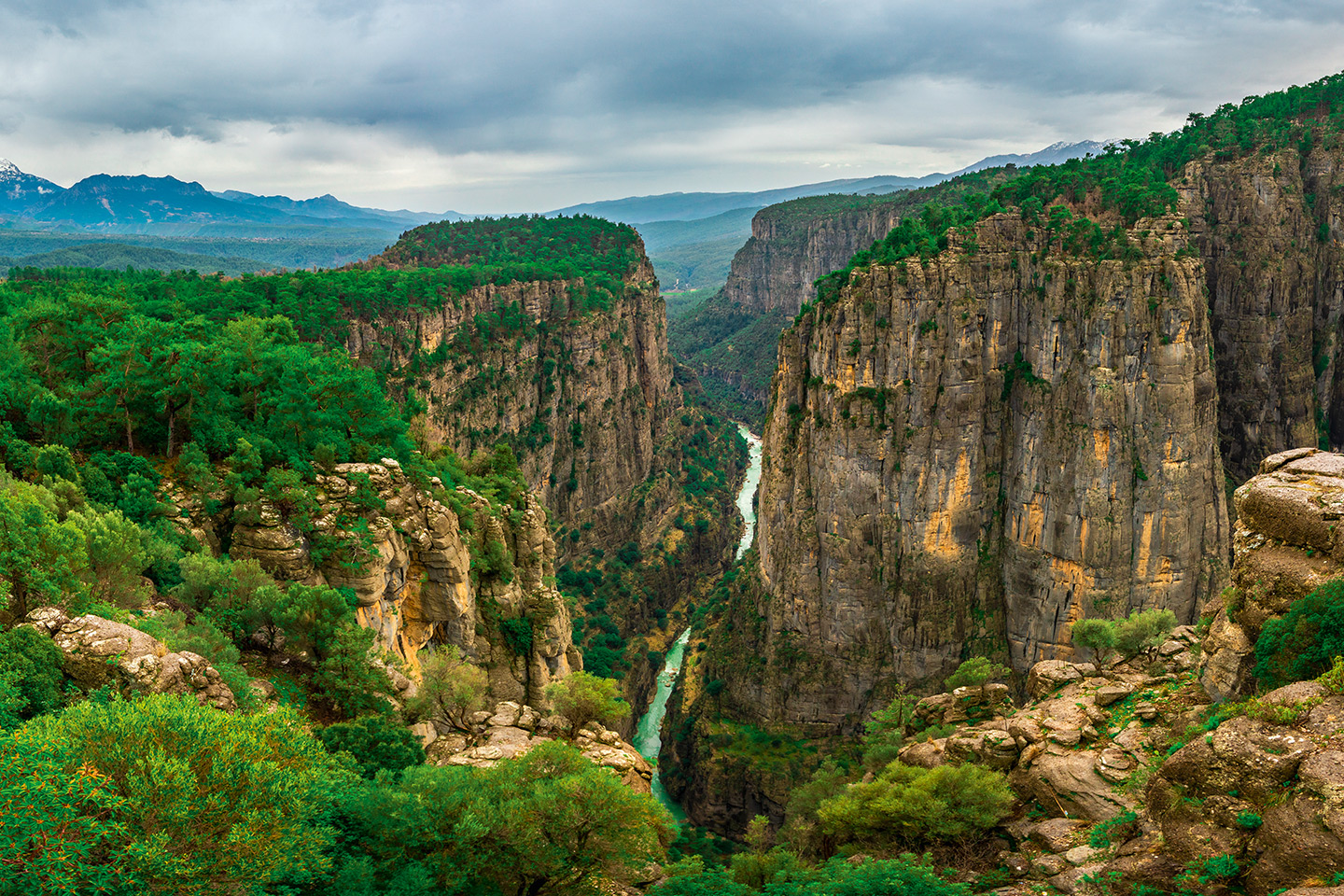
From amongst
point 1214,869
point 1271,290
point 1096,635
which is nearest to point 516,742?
point 1214,869

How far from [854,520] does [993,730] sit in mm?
32307

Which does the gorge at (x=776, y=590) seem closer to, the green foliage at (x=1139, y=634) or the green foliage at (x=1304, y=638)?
the green foliage at (x=1304, y=638)

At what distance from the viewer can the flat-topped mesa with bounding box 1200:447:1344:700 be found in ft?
71.5

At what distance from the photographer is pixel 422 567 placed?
3319 centimetres

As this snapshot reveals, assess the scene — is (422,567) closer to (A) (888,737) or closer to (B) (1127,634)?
(A) (888,737)

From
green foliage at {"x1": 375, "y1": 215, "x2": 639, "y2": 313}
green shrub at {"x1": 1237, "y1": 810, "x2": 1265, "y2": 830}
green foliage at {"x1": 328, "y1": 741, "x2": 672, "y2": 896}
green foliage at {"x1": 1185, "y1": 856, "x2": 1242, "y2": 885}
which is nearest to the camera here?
green foliage at {"x1": 1185, "y1": 856, "x2": 1242, "y2": 885}

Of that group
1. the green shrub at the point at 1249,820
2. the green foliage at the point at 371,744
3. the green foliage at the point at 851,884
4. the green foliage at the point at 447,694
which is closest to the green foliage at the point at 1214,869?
the green shrub at the point at 1249,820

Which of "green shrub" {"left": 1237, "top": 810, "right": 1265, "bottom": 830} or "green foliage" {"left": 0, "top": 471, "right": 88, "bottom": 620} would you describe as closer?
"green shrub" {"left": 1237, "top": 810, "right": 1265, "bottom": 830}

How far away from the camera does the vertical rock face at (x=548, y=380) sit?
8425 centimetres

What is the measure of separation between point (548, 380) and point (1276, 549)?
85.8 m

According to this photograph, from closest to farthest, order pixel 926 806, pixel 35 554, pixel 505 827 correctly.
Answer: pixel 505 827 → pixel 35 554 → pixel 926 806

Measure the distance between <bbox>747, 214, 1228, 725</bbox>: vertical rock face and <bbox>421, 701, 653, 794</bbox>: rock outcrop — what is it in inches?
1424

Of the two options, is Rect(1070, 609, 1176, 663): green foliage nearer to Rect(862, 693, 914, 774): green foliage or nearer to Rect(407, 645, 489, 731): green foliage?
Rect(862, 693, 914, 774): green foliage

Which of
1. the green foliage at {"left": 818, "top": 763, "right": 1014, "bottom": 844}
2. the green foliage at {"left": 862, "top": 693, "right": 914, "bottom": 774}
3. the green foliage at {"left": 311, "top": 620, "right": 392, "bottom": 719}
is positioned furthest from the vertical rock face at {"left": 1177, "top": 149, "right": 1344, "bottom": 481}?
the green foliage at {"left": 311, "top": 620, "right": 392, "bottom": 719}
